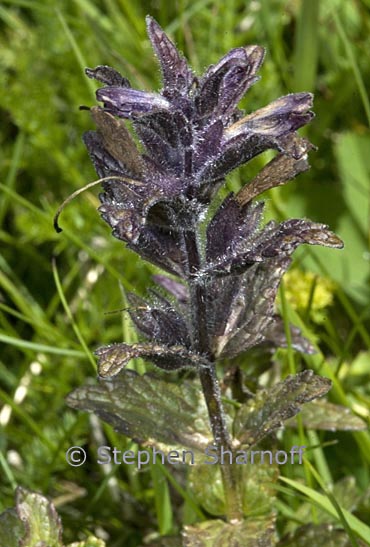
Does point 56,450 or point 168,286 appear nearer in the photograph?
point 168,286

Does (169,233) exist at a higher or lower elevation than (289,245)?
higher

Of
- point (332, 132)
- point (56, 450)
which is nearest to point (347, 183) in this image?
point (332, 132)

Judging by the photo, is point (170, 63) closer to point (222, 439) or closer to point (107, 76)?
point (107, 76)

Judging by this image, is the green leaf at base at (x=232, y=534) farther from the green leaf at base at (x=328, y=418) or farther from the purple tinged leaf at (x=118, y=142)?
the purple tinged leaf at (x=118, y=142)

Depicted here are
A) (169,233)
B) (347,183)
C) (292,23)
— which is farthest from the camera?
(292,23)

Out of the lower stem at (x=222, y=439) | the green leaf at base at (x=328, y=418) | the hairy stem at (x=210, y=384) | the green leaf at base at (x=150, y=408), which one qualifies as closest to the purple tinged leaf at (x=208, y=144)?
the hairy stem at (x=210, y=384)

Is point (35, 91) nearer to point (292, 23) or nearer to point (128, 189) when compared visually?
point (292, 23)

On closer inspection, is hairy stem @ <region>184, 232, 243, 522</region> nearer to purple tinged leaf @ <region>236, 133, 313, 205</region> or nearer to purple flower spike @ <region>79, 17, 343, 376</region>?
purple flower spike @ <region>79, 17, 343, 376</region>
